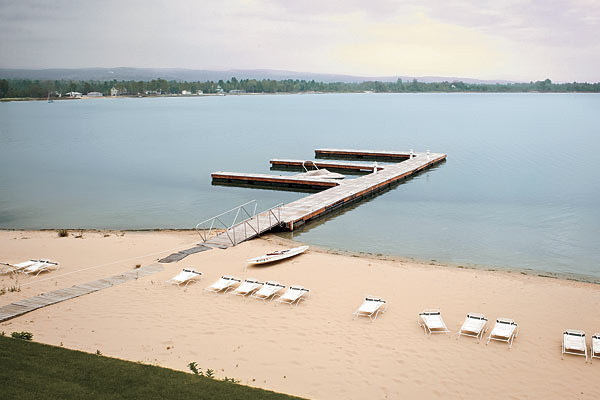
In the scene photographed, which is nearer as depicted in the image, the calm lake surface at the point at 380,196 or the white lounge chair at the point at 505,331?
the white lounge chair at the point at 505,331

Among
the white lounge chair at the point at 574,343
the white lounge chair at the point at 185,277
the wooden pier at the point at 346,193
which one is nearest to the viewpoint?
the white lounge chair at the point at 574,343

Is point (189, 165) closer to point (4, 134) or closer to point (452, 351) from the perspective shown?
point (452, 351)

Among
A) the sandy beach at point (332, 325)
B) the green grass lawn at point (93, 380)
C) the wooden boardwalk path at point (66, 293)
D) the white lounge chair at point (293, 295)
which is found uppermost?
the green grass lawn at point (93, 380)

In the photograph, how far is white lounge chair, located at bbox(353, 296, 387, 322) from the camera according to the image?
43.5 feet

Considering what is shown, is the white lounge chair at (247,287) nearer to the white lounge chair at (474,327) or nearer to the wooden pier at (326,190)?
the wooden pier at (326,190)

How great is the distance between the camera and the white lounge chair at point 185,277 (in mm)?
15409

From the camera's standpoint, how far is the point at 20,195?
34.9 meters

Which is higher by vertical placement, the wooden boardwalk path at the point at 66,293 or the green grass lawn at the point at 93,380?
the green grass lawn at the point at 93,380

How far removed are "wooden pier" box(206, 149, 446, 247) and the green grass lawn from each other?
10.4 m

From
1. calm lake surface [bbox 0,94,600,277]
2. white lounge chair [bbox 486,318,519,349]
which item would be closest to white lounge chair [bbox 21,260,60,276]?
calm lake surface [bbox 0,94,600,277]

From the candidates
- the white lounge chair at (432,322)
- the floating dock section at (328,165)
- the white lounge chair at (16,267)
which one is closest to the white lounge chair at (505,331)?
the white lounge chair at (432,322)

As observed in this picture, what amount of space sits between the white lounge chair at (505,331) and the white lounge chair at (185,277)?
8713 mm

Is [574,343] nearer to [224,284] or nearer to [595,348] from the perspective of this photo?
[595,348]

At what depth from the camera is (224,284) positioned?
1509cm
